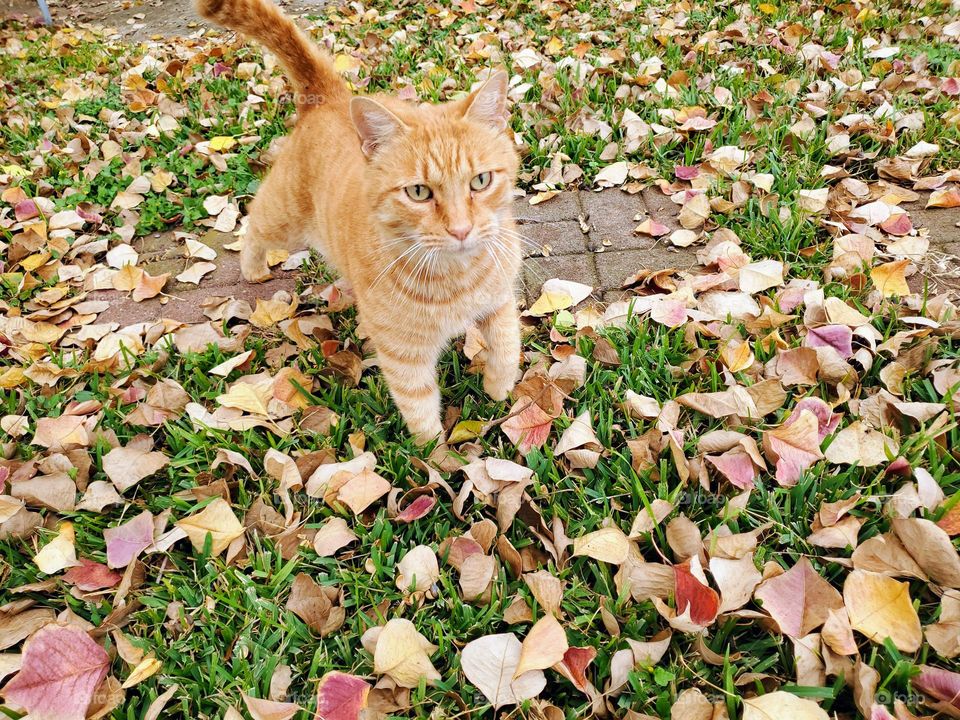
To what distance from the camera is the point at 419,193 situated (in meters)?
2.05

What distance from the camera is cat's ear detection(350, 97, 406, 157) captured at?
6.49 ft

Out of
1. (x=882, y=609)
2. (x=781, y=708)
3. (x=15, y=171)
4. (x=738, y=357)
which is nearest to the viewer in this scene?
(x=781, y=708)

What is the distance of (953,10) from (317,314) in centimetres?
531

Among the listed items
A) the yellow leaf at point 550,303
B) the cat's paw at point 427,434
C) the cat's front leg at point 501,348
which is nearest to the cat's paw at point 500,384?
the cat's front leg at point 501,348

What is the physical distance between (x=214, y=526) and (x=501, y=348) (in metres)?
1.20

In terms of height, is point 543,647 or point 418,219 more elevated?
point 418,219

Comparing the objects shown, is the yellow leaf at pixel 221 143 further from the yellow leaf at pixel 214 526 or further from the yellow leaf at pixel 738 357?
the yellow leaf at pixel 738 357

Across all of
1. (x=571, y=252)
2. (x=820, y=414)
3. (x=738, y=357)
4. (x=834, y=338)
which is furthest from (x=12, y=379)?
(x=834, y=338)

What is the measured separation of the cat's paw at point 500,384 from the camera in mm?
2430

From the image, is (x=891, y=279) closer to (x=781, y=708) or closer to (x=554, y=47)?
(x=781, y=708)

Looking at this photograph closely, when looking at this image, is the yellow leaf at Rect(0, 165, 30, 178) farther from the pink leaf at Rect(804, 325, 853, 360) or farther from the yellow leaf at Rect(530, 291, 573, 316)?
the pink leaf at Rect(804, 325, 853, 360)

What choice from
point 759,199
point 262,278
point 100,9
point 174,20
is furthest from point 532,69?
point 100,9

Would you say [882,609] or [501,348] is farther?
[501,348]

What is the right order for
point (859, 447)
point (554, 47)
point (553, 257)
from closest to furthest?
point (859, 447) → point (553, 257) → point (554, 47)
